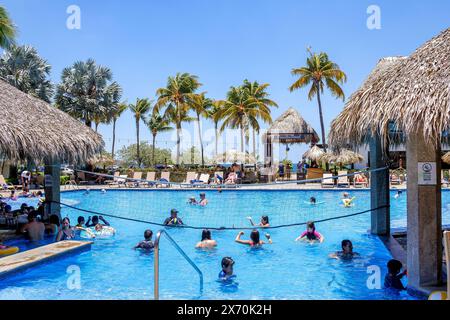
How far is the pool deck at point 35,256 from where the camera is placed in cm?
675

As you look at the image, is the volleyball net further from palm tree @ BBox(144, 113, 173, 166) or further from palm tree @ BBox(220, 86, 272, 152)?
palm tree @ BBox(144, 113, 173, 166)

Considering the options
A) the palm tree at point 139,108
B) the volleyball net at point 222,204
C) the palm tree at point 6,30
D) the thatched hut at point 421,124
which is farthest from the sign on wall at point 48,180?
the palm tree at point 139,108

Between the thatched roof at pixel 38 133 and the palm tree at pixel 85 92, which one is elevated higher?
the palm tree at pixel 85 92

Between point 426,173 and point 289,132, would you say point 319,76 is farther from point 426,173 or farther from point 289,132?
point 426,173

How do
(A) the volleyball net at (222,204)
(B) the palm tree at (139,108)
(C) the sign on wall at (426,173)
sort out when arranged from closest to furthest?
(C) the sign on wall at (426,173) < (A) the volleyball net at (222,204) < (B) the palm tree at (139,108)

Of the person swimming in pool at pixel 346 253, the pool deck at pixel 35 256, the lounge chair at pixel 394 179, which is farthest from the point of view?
the lounge chair at pixel 394 179

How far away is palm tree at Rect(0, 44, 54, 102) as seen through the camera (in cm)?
2866

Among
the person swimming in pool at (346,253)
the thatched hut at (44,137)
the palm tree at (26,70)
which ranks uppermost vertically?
the palm tree at (26,70)

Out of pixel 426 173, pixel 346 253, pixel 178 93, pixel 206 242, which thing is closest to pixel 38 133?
pixel 206 242

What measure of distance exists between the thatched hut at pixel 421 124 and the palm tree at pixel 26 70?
2725cm

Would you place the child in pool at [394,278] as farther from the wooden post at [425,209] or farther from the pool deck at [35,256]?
the pool deck at [35,256]

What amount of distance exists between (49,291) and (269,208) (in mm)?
12253

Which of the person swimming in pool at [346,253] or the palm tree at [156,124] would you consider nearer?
the person swimming in pool at [346,253]
